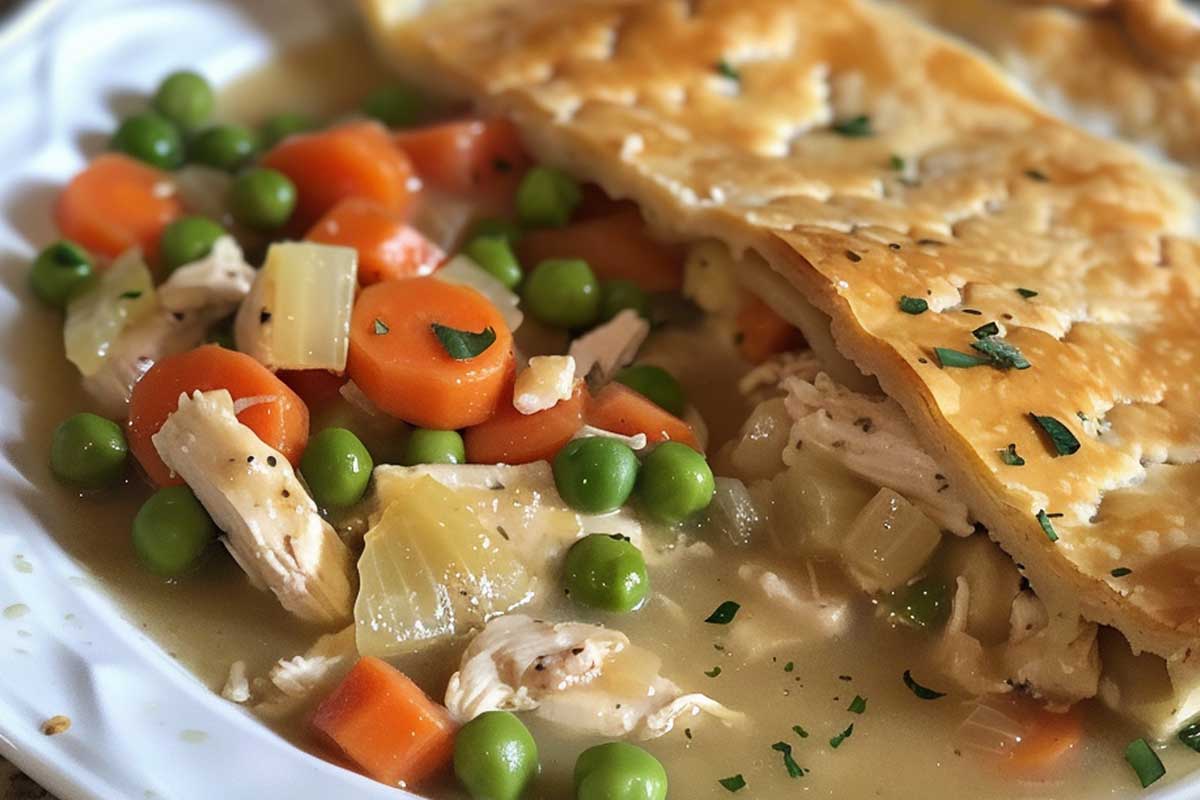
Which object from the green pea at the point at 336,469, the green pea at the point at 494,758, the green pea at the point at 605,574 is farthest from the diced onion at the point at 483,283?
the green pea at the point at 494,758

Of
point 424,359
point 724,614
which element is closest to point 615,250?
point 424,359

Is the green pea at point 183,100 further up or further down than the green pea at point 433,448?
further up

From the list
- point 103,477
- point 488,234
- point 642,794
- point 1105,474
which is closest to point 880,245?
point 1105,474

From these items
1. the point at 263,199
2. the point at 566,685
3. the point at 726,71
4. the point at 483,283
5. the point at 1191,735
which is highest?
the point at 726,71

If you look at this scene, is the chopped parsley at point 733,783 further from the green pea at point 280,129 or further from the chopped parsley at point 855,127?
the green pea at point 280,129

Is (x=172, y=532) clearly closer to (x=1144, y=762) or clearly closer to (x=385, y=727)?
(x=385, y=727)

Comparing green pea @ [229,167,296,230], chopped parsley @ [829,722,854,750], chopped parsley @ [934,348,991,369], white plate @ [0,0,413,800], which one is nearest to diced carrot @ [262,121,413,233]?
green pea @ [229,167,296,230]
